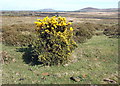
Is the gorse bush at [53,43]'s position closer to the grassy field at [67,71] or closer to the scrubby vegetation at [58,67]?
the scrubby vegetation at [58,67]

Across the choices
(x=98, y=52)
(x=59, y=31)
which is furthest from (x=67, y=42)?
(x=98, y=52)

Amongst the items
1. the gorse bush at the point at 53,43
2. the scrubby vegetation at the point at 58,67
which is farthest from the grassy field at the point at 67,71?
the gorse bush at the point at 53,43

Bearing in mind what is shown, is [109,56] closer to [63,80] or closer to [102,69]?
[102,69]

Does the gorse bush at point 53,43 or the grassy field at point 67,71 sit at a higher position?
the gorse bush at point 53,43

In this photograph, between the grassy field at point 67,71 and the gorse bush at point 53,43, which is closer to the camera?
the grassy field at point 67,71

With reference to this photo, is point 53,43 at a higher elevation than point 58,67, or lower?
higher

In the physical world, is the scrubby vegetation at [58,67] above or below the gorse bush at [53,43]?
below

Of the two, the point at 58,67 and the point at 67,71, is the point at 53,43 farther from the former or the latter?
the point at 67,71

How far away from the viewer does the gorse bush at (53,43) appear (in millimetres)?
10906

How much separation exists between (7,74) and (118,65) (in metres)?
7.59

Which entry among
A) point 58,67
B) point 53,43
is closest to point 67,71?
point 58,67

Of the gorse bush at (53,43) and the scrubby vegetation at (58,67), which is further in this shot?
the gorse bush at (53,43)

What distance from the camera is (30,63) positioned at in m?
11.2

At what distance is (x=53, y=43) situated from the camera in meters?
11.3
